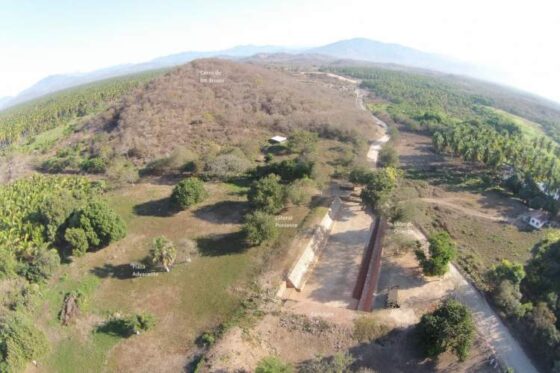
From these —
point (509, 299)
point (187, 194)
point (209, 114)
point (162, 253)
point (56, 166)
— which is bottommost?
point (509, 299)

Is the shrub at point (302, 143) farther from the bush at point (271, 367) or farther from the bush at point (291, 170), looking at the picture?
the bush at point (271, 367)

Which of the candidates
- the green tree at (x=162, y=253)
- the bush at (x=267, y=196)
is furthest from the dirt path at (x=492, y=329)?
the green tree at (x=162, y=253)

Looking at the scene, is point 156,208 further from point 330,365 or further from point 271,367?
point 330,365

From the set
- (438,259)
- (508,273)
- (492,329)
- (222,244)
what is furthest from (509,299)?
(222,244)

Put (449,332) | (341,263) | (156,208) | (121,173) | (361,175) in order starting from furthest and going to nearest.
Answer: (121,173) → (361,175) → (156,208) → (341,263) → (449,332)

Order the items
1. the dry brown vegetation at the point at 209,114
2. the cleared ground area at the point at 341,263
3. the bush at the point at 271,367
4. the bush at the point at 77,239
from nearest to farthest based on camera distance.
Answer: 1. the bush at the point at 271,367
2. the cleared ground area at the point at 341,263
3. the bush at the point at 77,239
4. the dry brown vegetation at the point at 209,114
